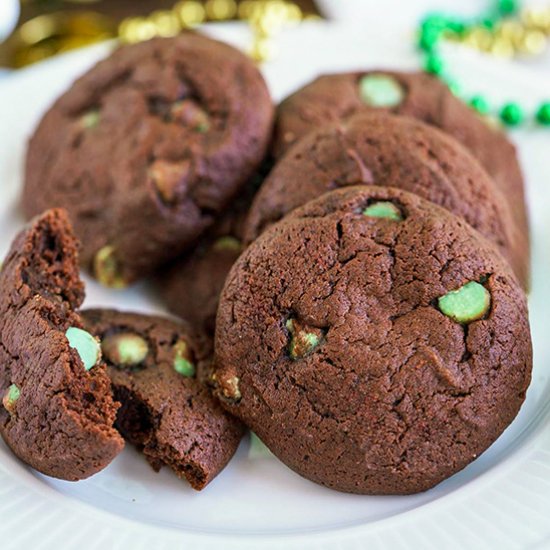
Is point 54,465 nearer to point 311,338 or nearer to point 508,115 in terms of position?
point 311,338

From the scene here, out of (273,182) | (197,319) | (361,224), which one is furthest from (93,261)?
(361,224)

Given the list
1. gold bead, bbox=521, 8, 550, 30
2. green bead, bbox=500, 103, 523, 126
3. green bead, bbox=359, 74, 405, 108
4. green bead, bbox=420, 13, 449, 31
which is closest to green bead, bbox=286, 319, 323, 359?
green bead, bbox=359, 74, 405, 108

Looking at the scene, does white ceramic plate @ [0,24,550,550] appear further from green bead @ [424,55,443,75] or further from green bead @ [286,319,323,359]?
green bead @ [424,55,443,75]

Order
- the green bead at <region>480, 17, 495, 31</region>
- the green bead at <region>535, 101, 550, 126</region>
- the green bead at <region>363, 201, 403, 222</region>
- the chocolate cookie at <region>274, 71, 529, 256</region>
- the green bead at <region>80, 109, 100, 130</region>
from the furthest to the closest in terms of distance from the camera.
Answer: the green bead at <region>480, 17, 495, 31</region> < the green bead at <region>535, 101, 550, 126</region> < the green bead at <region>80, 109, 100, 130</region> < the chocolate cookie at <region>274, 71, 529, 256</region> < the green bead at <region>363, 201, 403, 222</region>

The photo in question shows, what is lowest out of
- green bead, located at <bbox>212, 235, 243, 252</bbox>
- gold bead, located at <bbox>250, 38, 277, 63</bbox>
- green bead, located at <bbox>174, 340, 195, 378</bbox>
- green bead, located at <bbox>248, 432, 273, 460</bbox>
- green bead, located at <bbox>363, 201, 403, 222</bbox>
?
green bead, located at <bbox>248, 432, 273, 460</bbox>

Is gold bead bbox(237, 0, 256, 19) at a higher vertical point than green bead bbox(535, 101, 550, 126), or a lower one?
higher

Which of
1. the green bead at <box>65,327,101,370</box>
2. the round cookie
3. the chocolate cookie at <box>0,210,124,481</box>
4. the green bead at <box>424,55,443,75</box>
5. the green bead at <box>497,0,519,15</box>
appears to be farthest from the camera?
the green bead at <box>497,0,519,15</box>

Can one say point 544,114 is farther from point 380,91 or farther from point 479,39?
point 479,39

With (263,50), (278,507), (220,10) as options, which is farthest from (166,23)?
(278,507)
